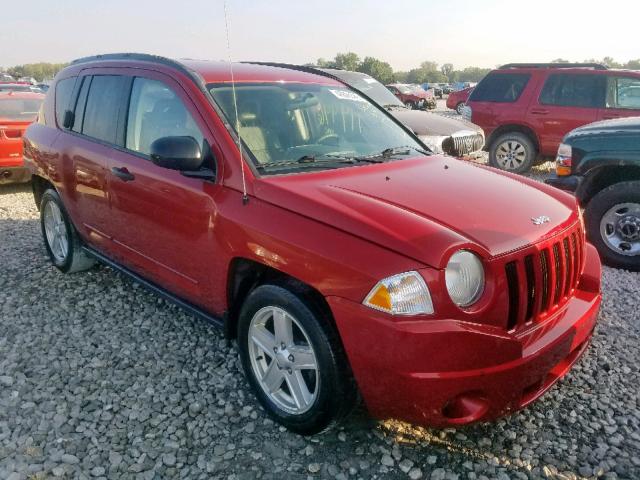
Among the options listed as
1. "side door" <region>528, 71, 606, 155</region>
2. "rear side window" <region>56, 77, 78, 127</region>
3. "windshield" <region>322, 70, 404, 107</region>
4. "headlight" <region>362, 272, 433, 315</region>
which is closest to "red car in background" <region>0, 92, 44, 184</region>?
"rear side window" <region>56, 77, 78, 127</region>

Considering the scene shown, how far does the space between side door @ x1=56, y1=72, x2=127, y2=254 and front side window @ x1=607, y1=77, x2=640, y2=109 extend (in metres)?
7.97

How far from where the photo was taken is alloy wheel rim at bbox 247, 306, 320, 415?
2.58 meters

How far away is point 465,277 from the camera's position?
7.26 feet

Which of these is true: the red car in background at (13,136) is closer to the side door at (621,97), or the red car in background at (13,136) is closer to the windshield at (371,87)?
the windshield at (371,87)

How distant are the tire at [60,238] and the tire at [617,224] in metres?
4.66

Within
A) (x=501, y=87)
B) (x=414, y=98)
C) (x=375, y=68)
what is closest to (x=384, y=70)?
(x=375, y=68)

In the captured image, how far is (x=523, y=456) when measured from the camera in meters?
2.53

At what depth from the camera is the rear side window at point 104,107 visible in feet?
12.3

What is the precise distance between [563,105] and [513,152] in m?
1.12

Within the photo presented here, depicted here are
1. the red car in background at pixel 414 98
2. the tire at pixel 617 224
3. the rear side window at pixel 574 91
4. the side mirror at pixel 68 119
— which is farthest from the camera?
the red car in background at pixel 414 98

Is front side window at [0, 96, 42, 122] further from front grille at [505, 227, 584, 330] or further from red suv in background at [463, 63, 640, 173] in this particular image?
front grille at [505, 227, 584, 330]

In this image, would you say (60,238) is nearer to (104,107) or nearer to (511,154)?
(104,107)

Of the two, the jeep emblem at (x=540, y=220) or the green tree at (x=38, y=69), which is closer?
the jeep emblem at (x=540, y=220)

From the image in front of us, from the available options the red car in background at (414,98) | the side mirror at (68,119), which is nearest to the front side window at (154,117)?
the side mirror at (68,119)
